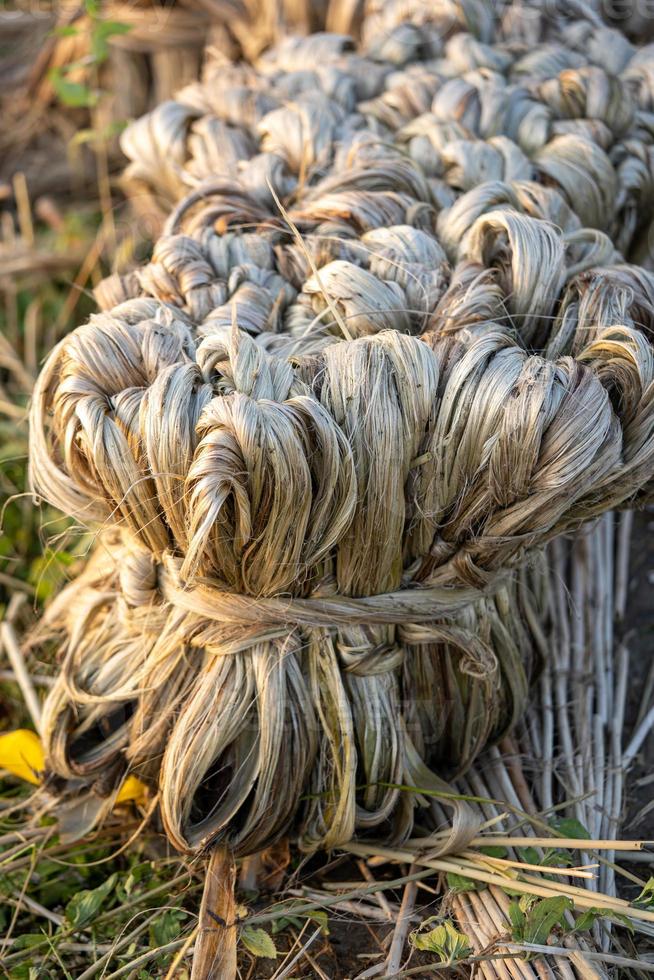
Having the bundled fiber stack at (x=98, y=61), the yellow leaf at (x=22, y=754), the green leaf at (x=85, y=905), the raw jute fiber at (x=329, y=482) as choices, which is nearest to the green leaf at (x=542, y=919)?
the raw jute fiber at (x=329, y=482)

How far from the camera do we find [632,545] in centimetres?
163

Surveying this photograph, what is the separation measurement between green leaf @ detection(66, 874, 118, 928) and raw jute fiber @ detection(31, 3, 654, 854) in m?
0.11

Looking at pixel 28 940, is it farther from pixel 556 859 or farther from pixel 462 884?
pixel 556 859

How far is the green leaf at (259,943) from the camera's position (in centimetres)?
108

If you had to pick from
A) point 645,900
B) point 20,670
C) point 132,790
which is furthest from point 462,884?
point 20,670

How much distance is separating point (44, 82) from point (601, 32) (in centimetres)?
147

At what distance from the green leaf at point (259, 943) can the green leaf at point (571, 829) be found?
0.36m

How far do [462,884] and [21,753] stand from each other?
0.65m

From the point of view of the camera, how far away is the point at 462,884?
112 centimetres

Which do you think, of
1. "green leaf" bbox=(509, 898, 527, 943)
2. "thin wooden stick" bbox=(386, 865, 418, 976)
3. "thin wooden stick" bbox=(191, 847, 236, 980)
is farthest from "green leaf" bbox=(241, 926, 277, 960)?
"green leaf" bbox=(509, 898, 527, 943)

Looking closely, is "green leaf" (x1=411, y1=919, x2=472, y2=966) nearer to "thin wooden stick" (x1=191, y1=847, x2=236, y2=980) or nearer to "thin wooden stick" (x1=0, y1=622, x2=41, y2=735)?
"thin wooden stick" (x1=191, y1=847, x2=236, y2=980)

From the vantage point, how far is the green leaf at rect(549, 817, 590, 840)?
1168mm

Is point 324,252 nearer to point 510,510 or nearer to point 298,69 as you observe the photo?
point 510,510

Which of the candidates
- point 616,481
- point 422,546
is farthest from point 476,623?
point 616,481
